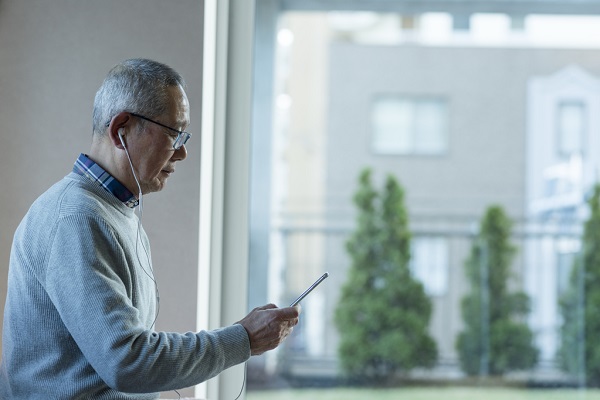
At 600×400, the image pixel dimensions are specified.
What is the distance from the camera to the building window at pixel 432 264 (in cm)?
582

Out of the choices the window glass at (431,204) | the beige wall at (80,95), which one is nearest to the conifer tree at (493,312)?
the window glass at (431,204)

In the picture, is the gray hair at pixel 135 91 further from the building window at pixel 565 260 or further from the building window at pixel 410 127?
the building window at pixel 410 127

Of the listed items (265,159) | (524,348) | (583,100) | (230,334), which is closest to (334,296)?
(524,348)

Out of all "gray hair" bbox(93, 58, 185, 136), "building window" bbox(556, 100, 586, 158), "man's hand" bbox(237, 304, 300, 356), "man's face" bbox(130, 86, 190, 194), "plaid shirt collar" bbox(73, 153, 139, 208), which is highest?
"building window" bbox(556, 100, 586, 158)

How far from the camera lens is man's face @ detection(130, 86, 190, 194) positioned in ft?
4.17

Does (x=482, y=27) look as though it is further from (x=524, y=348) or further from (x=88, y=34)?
(x=88, y=34)

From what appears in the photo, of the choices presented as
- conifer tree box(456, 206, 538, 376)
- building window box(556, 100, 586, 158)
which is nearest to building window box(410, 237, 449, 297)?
conifer tree box(456, 206, 538, 376)

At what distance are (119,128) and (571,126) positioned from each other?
18.4ft

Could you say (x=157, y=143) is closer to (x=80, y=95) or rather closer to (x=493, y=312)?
(x=80, y=95)

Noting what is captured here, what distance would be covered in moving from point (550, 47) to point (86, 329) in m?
5.83

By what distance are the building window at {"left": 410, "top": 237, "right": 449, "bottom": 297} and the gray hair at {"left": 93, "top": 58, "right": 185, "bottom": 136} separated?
4665 millimetres

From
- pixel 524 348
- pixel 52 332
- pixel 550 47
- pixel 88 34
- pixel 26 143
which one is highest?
pixel 550 47

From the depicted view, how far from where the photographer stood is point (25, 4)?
1.77 meters

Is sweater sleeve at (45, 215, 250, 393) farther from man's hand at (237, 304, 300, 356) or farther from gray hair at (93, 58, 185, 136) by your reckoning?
gray hair at (93, 58, 185, 136)
